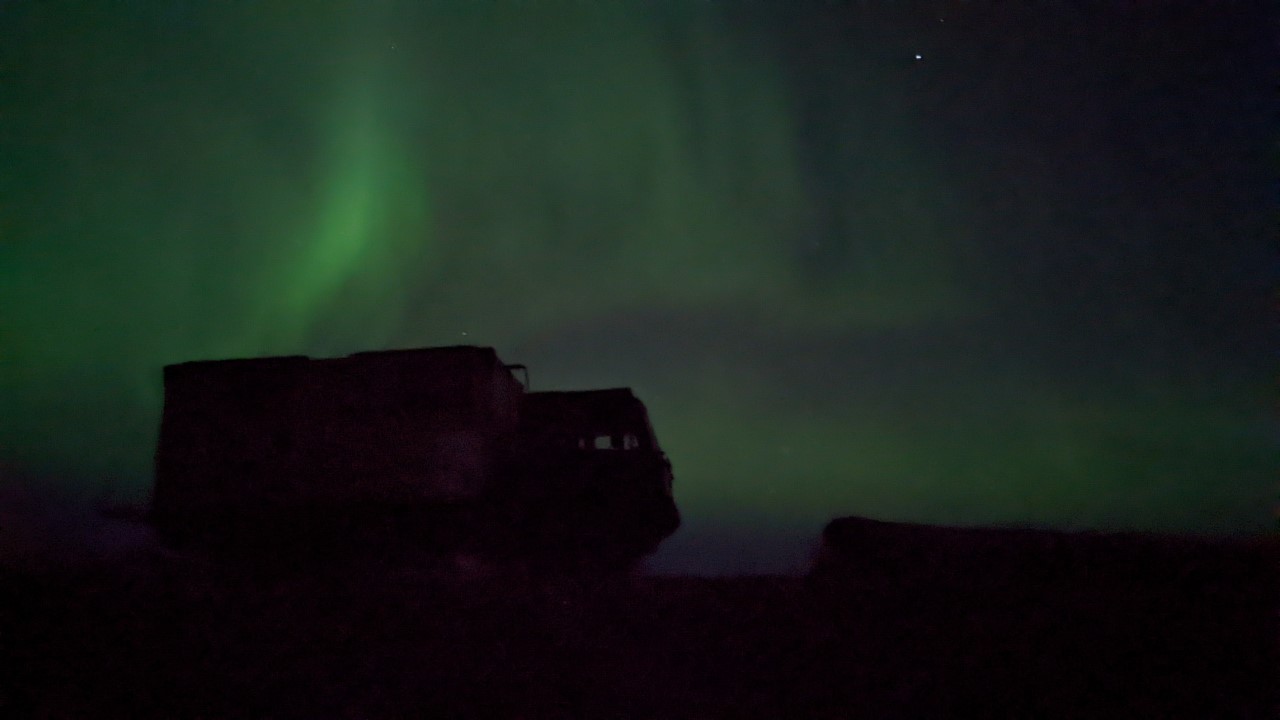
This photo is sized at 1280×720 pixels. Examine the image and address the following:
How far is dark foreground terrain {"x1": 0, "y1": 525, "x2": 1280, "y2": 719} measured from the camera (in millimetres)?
6086

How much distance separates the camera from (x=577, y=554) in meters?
17.5

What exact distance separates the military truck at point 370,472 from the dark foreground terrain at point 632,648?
521 centimetres

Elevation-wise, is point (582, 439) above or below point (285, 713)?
above

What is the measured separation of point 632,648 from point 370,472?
11.5 metres

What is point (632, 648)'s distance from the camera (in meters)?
7.53

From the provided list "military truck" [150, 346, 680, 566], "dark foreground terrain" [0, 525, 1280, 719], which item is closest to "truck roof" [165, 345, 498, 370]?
"military truck" [150, 346, 680, 566]

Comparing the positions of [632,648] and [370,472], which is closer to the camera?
[632,648]

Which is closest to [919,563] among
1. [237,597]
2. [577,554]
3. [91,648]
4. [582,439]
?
[577,554]

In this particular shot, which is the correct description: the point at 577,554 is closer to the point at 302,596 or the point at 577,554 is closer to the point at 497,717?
the point at 302,596

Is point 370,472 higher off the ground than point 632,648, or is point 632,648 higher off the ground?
point 370,472

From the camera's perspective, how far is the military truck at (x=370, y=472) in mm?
16391

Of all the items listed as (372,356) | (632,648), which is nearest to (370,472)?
(372,356)

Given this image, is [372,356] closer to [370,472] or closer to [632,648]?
[370,472]

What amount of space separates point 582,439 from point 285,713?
559 inches
